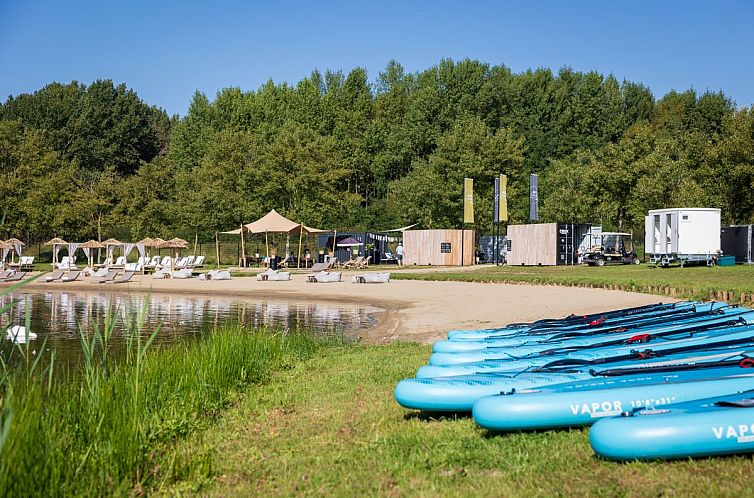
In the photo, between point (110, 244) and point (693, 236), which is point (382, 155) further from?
point (693, 236)

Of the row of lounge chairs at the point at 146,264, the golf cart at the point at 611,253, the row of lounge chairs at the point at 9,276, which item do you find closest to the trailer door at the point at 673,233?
the golf cart at the point at 611,253

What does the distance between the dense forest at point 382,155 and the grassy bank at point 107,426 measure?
96.1 ft

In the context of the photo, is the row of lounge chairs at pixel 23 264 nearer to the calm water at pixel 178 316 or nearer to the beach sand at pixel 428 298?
the beach sand at pixel 428 298

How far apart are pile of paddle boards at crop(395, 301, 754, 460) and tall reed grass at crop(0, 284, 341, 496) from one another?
186cm

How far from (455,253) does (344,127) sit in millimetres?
29167

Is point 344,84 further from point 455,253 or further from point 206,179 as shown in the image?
point 455,253

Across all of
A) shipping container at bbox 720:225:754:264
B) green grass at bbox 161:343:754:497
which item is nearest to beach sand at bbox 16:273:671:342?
green grass at bbox 161:343:754:497

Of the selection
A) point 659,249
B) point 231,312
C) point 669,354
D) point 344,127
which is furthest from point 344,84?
point 669,354

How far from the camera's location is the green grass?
434cm

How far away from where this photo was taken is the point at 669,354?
730 cm

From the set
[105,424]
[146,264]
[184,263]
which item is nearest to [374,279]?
[184,263]

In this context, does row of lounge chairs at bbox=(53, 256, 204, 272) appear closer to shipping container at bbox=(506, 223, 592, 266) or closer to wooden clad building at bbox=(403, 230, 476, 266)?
wooden clad building at bbox=(403, 230, 476, 266)

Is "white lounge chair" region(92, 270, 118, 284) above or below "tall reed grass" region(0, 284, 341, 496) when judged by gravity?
below

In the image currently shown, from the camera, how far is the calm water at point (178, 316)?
13344mm
